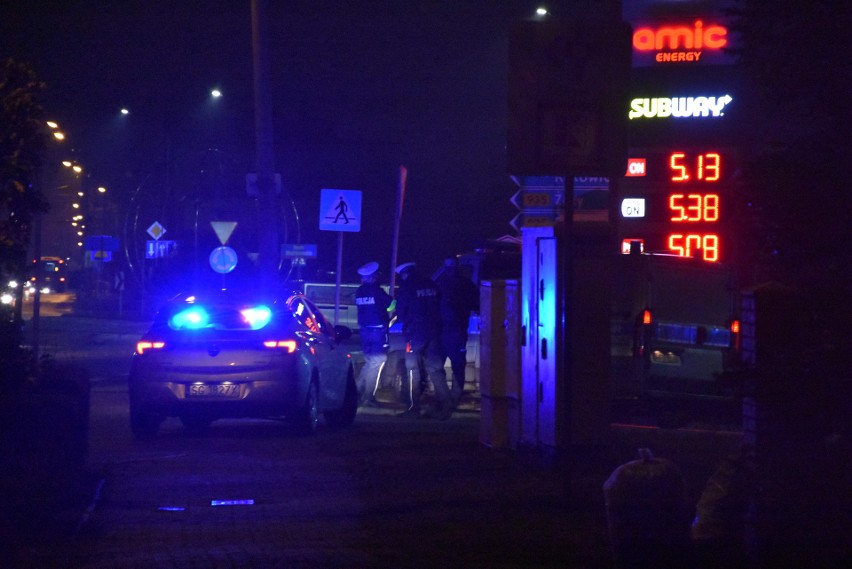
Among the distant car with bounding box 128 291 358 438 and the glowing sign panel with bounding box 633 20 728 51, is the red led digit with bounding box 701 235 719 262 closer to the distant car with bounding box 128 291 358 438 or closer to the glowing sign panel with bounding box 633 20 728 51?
the glowing sign panel with bounding box 633 20 728 51

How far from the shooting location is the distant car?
41.9 ft

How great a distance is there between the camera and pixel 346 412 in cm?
1462

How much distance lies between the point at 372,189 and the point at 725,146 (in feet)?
118

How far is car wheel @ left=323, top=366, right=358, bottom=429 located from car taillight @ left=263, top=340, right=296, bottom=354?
69.5 inches

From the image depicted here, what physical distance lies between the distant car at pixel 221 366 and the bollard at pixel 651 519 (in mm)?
6752

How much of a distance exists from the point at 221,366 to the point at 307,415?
1081 millimetres

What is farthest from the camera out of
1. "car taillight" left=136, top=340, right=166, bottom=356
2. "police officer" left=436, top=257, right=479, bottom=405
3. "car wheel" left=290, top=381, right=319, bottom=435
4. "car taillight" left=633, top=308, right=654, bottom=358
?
"police officer" left=436, top=257, right=479, bottom=405

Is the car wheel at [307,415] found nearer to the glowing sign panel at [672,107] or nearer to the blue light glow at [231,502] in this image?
the blue light glow at [231,502]

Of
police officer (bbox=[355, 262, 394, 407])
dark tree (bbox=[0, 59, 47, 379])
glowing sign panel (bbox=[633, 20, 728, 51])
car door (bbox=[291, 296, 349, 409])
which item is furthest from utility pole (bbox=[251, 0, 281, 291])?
dark tree (bbox=[0, 59, 47, 379])

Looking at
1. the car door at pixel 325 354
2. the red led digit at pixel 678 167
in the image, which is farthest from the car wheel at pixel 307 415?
the red led digit at pixel 678 167

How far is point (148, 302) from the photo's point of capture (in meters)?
46.6

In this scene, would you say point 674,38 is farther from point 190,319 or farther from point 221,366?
point 221,366

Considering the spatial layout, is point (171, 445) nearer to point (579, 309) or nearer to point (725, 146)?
point (579, 309)

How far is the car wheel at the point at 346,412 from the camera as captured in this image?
47.8 feet
